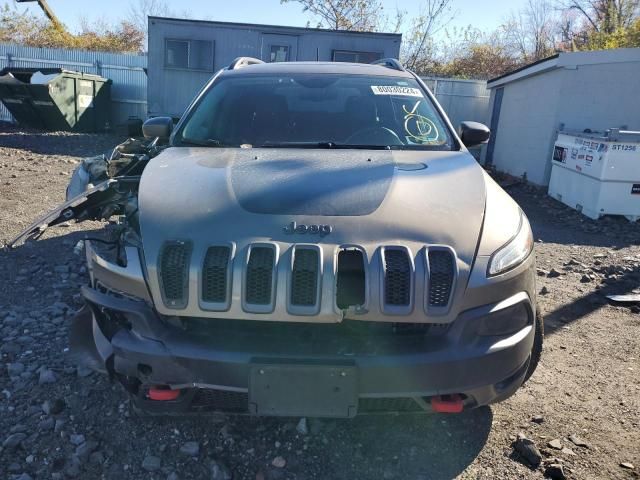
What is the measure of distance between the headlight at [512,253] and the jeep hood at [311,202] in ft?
0.37

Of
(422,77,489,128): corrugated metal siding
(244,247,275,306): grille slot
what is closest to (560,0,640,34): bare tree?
(422,77,489,128): corrugated metal siding

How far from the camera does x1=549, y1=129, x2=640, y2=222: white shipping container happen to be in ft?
24.7

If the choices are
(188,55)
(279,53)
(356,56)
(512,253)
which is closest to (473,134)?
(512,253)

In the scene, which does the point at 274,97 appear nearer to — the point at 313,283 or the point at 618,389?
the point at 313,283

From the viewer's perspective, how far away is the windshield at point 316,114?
328cm

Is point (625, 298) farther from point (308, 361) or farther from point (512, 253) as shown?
point (308, 361)

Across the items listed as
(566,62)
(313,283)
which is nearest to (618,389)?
(313,283)

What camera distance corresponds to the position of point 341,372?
1.94 m

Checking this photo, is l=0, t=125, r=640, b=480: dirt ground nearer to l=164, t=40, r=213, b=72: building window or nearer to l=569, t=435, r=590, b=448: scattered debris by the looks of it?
l=569, t=435, r=590, b=448: scattered debris

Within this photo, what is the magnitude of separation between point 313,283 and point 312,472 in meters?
0.93

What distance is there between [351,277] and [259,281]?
1.24 ft

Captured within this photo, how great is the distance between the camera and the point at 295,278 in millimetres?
1998

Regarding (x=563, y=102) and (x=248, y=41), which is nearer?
(x=563, y=102)

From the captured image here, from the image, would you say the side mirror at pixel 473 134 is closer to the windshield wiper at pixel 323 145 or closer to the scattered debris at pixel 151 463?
the windshield wiper at pixel 323 145
